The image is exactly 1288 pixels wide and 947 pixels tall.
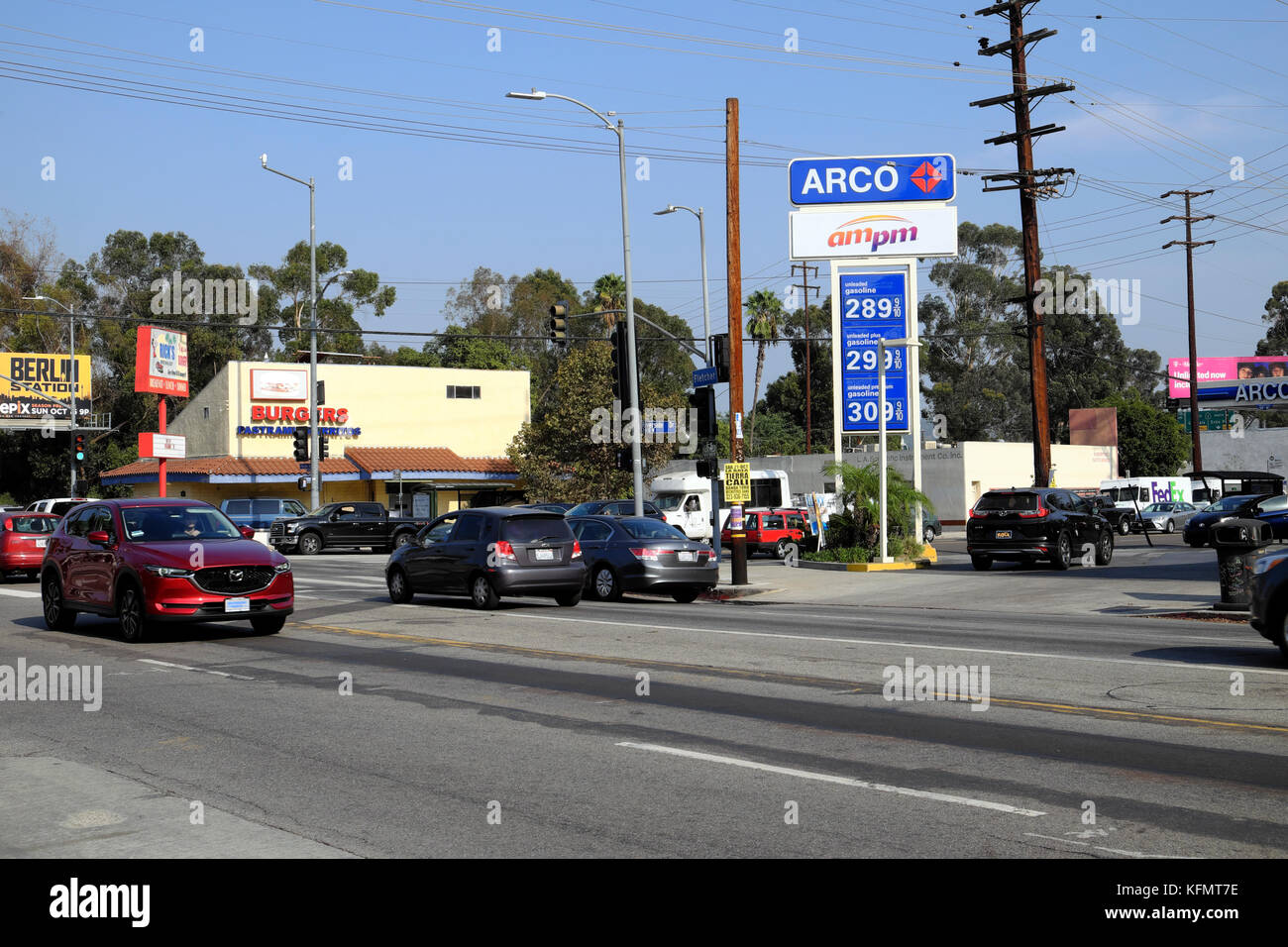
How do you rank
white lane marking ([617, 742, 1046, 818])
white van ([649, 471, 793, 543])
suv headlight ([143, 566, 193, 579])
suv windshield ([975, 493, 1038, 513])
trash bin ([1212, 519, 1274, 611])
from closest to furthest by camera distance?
1. white lane marking ([617, 742, 1046, 818])
2. suv headlight ([143, 566, 193, 579])
3. trash bin ([1212, 519, 1274, 611])
4. suv windshield ([975, 493, 1038, 513])
5. white van ([649, 471, 793, 543])

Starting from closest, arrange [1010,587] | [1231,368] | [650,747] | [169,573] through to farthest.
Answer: [650,747]
[169,573]
[1010,587]
[1231,368]

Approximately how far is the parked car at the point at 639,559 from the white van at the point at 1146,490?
3808cm

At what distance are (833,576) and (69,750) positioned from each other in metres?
21.0

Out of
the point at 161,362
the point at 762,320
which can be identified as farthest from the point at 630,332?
the point at 762,320

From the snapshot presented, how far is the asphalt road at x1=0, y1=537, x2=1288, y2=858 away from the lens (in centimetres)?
662

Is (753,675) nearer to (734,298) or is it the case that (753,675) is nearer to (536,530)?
(536,530)

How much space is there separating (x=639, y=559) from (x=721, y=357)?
205 inches

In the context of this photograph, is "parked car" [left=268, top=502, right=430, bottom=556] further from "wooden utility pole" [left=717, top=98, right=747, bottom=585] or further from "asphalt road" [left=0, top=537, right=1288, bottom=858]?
"asphalt road" [left=0, top=537, right=1288, bottom=858]

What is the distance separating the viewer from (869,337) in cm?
3362

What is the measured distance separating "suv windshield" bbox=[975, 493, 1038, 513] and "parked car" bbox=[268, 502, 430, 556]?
21481 millimetres

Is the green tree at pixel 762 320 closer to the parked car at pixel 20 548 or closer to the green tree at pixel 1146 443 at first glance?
the green tree at pixel 1146 443

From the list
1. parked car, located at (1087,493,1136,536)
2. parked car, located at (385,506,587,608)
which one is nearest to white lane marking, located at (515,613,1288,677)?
parked car, located at (385,506,587,608)
